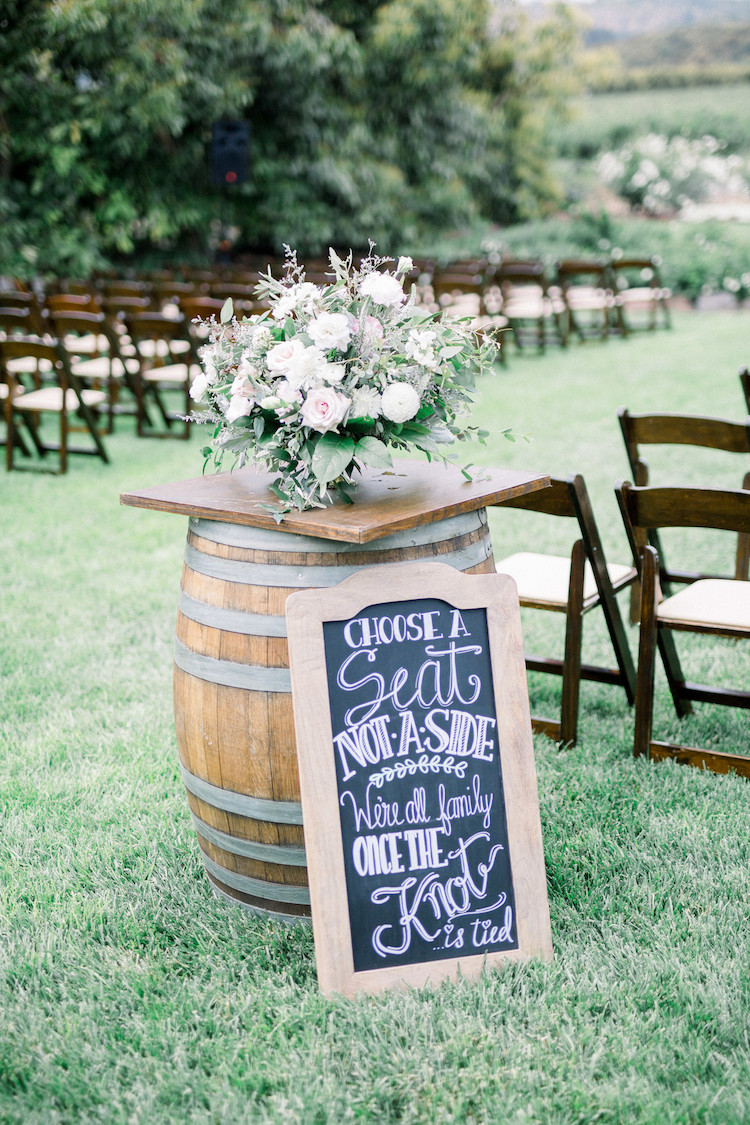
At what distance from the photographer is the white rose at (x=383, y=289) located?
2.43 metres

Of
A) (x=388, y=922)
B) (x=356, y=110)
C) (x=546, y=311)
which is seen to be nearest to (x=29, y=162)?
(x=356, y=110)

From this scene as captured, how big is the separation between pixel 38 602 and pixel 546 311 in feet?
33.1

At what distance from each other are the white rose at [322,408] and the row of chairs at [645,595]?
1.12m

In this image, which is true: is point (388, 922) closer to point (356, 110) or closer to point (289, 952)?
point (289, 952)

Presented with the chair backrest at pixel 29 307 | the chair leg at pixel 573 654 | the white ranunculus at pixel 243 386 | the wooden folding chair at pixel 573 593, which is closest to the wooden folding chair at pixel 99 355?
the chair backrest at pixel 29 307

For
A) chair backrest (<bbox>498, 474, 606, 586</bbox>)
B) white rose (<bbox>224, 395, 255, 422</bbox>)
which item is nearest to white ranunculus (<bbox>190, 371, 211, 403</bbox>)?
white rose (<bbox>224, 395, 255, 422</bbox>)

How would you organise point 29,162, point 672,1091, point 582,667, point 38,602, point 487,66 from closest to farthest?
point 672,1091 < point 582,667 < point 38,602 < point 29,162 < point 487,66

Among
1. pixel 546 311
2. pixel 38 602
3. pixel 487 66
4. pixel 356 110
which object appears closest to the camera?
pixel 38 602

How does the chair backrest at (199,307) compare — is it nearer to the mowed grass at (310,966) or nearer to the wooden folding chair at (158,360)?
the wooden folding chair at (158,360)

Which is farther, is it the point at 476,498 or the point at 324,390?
the point at 476,498

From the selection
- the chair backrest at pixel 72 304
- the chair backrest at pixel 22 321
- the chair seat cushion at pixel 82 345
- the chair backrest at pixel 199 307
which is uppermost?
the chair backrest at pixel 72 304

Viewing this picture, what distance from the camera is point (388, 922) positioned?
7.75ft

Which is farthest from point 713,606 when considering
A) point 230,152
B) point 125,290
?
point 230,152

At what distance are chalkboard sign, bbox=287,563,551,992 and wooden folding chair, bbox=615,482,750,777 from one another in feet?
3.15
